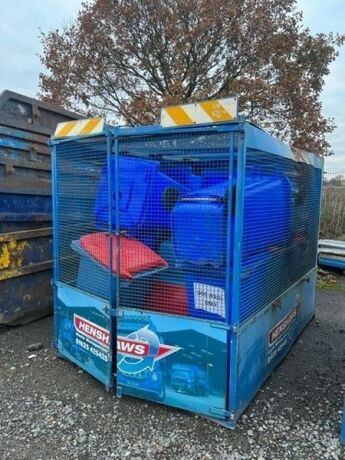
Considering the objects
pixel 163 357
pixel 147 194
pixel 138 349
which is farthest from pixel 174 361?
pixel 147 194

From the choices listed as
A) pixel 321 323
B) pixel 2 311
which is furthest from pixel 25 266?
pixel 321 323

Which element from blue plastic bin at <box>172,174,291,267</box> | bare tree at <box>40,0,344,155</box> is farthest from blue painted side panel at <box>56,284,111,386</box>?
bare tree at <box>40,0,344,155</box>

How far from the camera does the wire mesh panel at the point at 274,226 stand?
8.09 feet

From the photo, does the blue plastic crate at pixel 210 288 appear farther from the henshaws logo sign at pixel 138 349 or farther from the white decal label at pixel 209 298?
the henshaws logo sign at pixel 138 349

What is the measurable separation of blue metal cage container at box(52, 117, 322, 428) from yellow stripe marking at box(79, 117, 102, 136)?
0.06 metres

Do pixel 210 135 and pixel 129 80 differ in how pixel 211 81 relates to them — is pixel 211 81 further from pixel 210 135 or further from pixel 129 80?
pixel 210 135

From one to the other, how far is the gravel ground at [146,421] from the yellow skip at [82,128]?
80.0 inches

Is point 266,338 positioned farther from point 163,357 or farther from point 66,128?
point 66,128

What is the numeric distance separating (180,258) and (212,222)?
355 mm

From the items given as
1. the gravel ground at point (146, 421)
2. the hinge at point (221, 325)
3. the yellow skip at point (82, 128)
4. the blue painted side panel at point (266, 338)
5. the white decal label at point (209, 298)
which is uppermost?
the yellow skip at point (82, 128)

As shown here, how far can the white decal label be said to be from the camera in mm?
2396

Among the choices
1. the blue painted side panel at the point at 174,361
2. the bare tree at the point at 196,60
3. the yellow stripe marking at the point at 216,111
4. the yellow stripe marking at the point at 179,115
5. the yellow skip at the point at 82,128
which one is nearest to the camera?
the yellow stripe marking at the point at 216,111

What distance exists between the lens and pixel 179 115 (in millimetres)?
2359

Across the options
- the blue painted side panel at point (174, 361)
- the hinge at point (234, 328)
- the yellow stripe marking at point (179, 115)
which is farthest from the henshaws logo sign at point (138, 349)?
the yellow stripe marking at point (179, 115)
